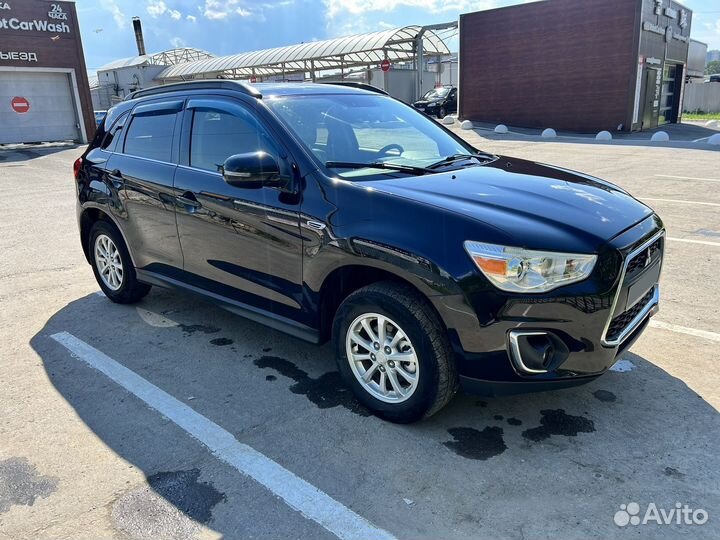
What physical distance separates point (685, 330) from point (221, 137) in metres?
3.72

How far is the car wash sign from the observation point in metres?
23.7

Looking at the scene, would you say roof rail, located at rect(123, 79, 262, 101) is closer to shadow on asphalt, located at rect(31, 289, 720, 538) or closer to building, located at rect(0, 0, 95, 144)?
shadow on asphalt, located at rect(31, 289, 720, 538)

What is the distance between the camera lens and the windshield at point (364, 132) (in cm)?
351

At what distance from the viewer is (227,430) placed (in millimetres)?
3162

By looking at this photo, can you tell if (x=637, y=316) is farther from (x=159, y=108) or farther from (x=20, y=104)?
(x=20, y=104)

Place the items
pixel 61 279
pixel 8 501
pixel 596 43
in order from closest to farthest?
pixel 8 501 < pixel 61 279 < pixel 596 43

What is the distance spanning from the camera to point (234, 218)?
12.1 feet

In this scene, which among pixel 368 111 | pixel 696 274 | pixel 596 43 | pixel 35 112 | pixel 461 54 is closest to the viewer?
pixel 368 111

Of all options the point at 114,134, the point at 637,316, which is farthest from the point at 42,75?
the point at 637,316

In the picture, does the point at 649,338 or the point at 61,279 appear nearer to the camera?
the point at 649,338

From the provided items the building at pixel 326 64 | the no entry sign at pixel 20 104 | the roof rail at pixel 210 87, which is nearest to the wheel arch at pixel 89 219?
the roof rail at pixel 210 87

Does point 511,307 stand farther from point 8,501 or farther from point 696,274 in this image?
point 696,274

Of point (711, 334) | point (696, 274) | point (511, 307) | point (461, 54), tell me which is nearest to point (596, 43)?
point (461, 54)

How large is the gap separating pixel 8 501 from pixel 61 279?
388 centimetres
